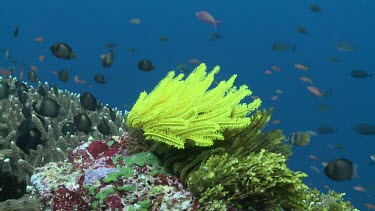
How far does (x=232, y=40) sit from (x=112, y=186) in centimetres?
11149

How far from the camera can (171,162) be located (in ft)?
12.7

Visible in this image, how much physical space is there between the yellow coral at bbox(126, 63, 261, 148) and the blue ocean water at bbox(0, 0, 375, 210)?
79.5 metres

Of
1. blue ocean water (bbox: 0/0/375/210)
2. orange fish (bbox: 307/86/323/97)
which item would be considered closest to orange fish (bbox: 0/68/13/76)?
orange fish (bbox: 307/86/323/97)

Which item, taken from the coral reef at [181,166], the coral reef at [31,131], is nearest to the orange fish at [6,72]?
the coral reef at [31,131]

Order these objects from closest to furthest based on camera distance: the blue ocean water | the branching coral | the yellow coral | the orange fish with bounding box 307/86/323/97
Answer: the branching coral, the yellow coral, the orange fish with bounding box 307/86/323/97, the blue ocean water

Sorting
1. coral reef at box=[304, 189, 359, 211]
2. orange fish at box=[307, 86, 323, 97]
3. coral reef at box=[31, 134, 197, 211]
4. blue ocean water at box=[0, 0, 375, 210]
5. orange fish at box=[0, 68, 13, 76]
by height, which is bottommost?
coral reef at box=[31, 134, 197, 211]

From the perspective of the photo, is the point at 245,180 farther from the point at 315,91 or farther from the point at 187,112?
the point at 315,91

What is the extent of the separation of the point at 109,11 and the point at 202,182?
412ft

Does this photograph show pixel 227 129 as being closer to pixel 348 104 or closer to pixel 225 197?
pixel 225 197

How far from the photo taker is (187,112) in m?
3.83

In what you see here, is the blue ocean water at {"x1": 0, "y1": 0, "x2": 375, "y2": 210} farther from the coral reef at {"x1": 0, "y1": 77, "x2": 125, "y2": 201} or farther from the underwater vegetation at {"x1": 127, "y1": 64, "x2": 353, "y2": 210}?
the underwater vegetation at {"x1": 127, "y1": 64, "x2": 353, "y2": 210}

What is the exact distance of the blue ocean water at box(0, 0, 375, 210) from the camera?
92.4 m

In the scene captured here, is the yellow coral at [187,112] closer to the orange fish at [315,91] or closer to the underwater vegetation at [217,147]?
the underwater vegetation at [217,147]

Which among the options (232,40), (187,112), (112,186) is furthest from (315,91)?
(232,40)
